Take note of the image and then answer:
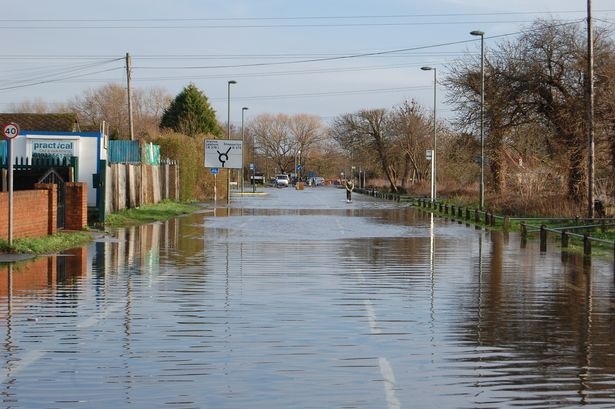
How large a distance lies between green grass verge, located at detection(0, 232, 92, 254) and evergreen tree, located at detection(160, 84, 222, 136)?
255 ft

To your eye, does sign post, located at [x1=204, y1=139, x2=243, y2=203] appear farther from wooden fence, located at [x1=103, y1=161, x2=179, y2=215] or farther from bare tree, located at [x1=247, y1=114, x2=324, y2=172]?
bare tree, located at [x1=247, y1=114, x2=324, y2=172]

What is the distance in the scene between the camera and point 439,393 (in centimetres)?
865

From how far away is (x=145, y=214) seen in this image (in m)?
43.9

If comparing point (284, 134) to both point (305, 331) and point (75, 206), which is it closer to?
point (75, 206)

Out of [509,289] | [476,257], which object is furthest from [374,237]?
[509,289]

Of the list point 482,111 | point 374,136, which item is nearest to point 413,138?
point 374,136

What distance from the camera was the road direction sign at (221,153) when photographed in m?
72.0

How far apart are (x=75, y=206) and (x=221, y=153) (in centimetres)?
4151

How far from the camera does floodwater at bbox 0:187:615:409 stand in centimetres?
866

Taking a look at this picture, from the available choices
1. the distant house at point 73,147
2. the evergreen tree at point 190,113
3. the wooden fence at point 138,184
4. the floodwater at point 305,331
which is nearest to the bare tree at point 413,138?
the evergreen tree at point 190,113

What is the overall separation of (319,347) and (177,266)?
10.4 meters

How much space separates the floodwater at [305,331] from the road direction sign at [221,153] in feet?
158

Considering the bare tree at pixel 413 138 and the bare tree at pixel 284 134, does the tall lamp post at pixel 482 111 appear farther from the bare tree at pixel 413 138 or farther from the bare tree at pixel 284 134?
the bare tree at pixel 284 134

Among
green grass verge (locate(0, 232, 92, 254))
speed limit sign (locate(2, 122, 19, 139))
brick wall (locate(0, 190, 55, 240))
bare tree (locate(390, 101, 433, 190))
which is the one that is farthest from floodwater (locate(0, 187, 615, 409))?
bare tree (locate(390, 101, 433, 190))
